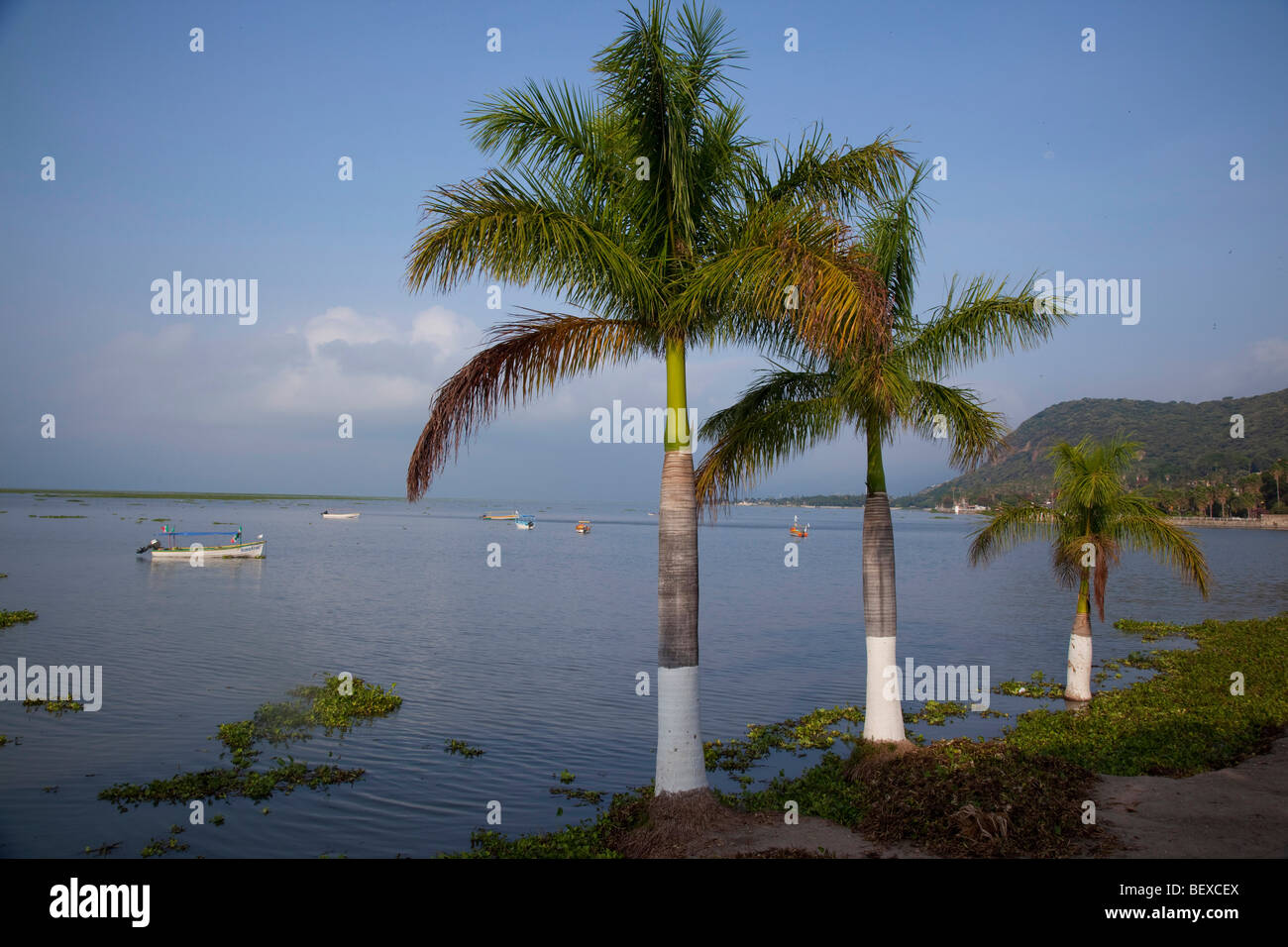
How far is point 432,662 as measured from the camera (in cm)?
2633

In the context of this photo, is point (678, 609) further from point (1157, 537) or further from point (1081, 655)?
point (1081, 655)

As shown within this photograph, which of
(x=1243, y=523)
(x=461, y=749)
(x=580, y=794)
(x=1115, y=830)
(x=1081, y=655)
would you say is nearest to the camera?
(x=1115, y=830)

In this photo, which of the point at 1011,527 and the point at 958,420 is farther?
the point at 1011,527

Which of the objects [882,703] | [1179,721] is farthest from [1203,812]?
[1179,721]

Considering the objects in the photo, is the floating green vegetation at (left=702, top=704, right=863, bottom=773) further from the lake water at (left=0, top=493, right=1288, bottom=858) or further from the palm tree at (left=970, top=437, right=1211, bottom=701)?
the palm tree at (left=970, top=437, right=1211, bottom=701)

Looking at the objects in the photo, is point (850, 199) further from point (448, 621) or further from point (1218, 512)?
point (1218, 512)

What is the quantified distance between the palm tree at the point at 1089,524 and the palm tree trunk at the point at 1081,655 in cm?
3

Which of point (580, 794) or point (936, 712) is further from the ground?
point (580, 794)

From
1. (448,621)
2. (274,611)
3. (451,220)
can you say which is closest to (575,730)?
(451,220)

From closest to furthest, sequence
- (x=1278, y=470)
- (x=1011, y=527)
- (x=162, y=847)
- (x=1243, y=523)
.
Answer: (x=162, y=847) < (x=1011, y=527) < (x=1278, y=470) < (x=1243, y=523)

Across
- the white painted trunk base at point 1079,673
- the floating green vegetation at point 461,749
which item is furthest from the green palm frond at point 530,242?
the white painted trunk base at point 1079,673

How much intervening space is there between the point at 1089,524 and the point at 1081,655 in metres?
3.34

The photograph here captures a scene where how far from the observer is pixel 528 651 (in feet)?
94.8

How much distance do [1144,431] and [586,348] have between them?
177 metres
